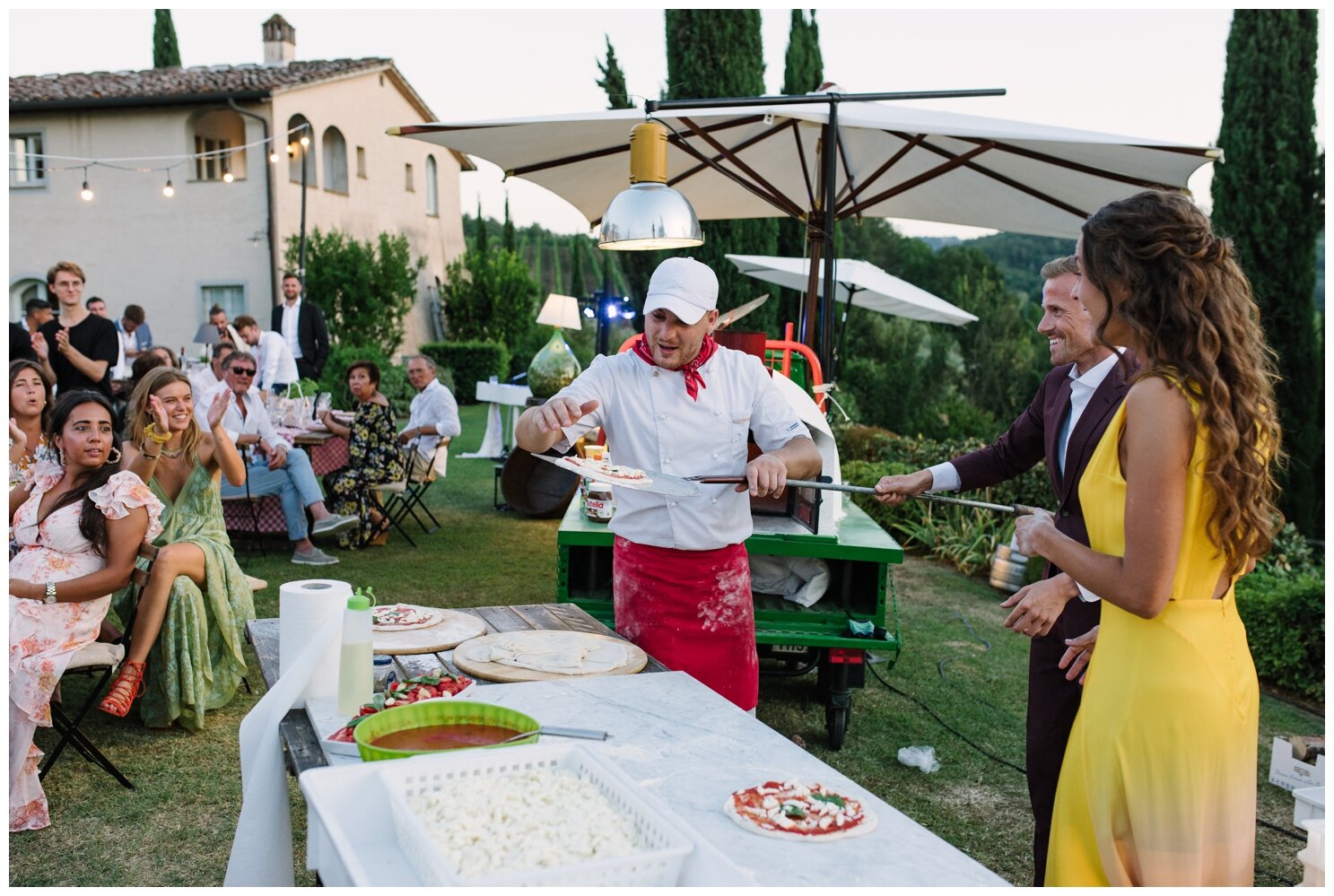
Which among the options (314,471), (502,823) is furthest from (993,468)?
(314,471)

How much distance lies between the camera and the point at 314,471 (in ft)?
29.6

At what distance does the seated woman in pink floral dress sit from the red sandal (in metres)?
0.25

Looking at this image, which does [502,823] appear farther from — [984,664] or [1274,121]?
[1274,121]

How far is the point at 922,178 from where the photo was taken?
632 cm

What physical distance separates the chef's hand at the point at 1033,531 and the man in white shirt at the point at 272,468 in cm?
625

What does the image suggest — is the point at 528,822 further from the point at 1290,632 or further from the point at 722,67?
the point at 722,67

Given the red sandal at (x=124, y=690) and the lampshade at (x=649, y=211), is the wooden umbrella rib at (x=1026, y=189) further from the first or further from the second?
the red sandal at (x=124, y=690)

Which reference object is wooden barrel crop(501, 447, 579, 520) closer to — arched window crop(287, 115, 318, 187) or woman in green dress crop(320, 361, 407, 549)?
woman in green dress crop(320, 361, 407, 549)

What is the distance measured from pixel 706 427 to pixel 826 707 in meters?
1.87

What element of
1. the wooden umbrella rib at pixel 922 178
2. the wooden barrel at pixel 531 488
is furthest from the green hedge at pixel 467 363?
the wooden umbrella rib at pixel 922 178

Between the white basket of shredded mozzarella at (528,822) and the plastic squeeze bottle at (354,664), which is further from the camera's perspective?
the plastic squeeze bottle at (354,664)

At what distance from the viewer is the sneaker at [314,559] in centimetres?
754

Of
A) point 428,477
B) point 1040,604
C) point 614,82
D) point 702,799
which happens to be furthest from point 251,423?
point 614,82

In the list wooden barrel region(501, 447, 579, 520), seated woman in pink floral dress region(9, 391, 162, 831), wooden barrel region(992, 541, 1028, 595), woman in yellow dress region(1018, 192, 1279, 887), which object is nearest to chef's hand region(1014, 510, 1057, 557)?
woman in yellow dress region(1018, 192, 1279, 887)
